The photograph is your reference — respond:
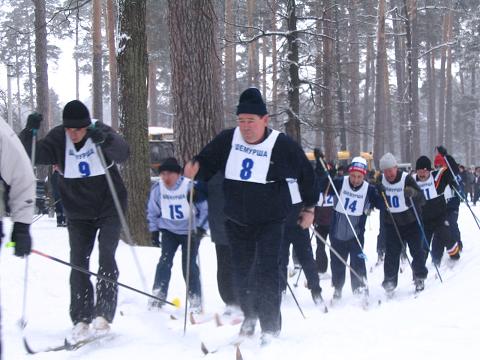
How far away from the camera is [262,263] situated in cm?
460

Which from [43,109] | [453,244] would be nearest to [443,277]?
[453,244]

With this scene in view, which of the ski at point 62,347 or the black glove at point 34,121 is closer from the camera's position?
the ski at point 62,347

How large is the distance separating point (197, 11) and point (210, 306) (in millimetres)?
4435

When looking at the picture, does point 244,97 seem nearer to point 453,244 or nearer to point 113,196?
point 113,196

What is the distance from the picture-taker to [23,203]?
3582 mm

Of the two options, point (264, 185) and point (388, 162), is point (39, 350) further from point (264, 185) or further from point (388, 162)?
point (388, 162)

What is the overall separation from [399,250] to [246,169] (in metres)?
4.70

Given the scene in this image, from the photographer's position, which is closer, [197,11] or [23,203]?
[23,203]

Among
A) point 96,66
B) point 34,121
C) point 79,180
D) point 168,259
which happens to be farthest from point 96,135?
point 96,66

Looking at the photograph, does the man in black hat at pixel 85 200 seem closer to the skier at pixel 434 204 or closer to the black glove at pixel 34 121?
the black glove at pixel 34 121

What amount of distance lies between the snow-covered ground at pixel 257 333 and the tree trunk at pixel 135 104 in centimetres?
219

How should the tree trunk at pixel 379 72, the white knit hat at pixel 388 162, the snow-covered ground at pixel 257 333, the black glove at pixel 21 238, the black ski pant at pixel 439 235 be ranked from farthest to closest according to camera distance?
the tree trunk at pixel 379 72
the black ski pant at pixel 439 235
the white knit hat at pixel 388 162
the snow-covered ground at pixel 257 333
the black glove at pixel 21 238

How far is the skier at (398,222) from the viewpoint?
8297mm

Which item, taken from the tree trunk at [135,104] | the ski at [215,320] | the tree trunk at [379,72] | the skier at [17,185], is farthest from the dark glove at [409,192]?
the tree trunk at [379,72]
